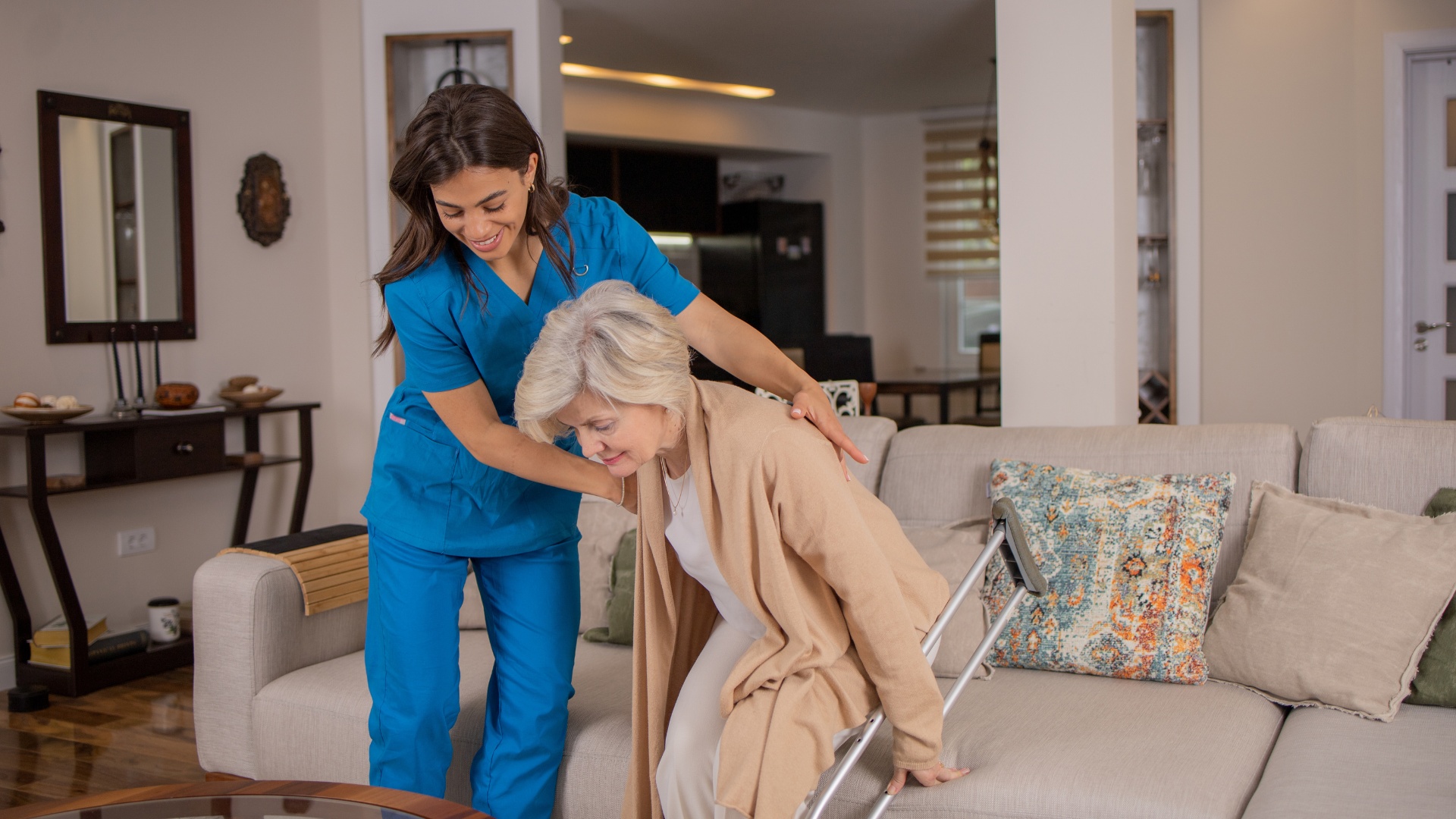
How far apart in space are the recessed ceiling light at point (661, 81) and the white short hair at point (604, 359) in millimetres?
5289

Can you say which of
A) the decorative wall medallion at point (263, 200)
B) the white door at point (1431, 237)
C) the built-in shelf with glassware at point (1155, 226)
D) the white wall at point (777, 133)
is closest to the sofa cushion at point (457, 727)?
the decorative wall medallion at point (263, 200)

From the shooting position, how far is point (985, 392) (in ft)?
28.3

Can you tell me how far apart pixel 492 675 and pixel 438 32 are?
3.43 m

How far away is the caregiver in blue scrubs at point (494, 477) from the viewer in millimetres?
1778

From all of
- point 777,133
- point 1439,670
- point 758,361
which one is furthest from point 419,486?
point 777,133

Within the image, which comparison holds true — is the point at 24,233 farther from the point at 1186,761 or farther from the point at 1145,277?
the point at 1145,277

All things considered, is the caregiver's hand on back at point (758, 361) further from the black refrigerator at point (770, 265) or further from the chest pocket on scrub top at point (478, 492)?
the black refrigerator at point (770, 265)

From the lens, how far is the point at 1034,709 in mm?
2027

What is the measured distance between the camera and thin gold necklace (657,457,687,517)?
1782 millimetres

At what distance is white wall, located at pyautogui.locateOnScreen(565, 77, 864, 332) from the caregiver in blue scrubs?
5.48m

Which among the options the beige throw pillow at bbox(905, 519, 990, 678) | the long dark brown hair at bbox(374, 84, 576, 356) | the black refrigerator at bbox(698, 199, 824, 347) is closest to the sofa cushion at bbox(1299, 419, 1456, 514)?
the beige throw pillow at bbox(905, 519, 990, 678)

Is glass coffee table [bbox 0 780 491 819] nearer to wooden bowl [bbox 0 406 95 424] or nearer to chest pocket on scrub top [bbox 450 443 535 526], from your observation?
chest pocket on scrub top [bbox 450 443 535 526]

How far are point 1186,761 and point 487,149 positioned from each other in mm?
1407

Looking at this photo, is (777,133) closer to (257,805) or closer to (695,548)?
(695,548)
